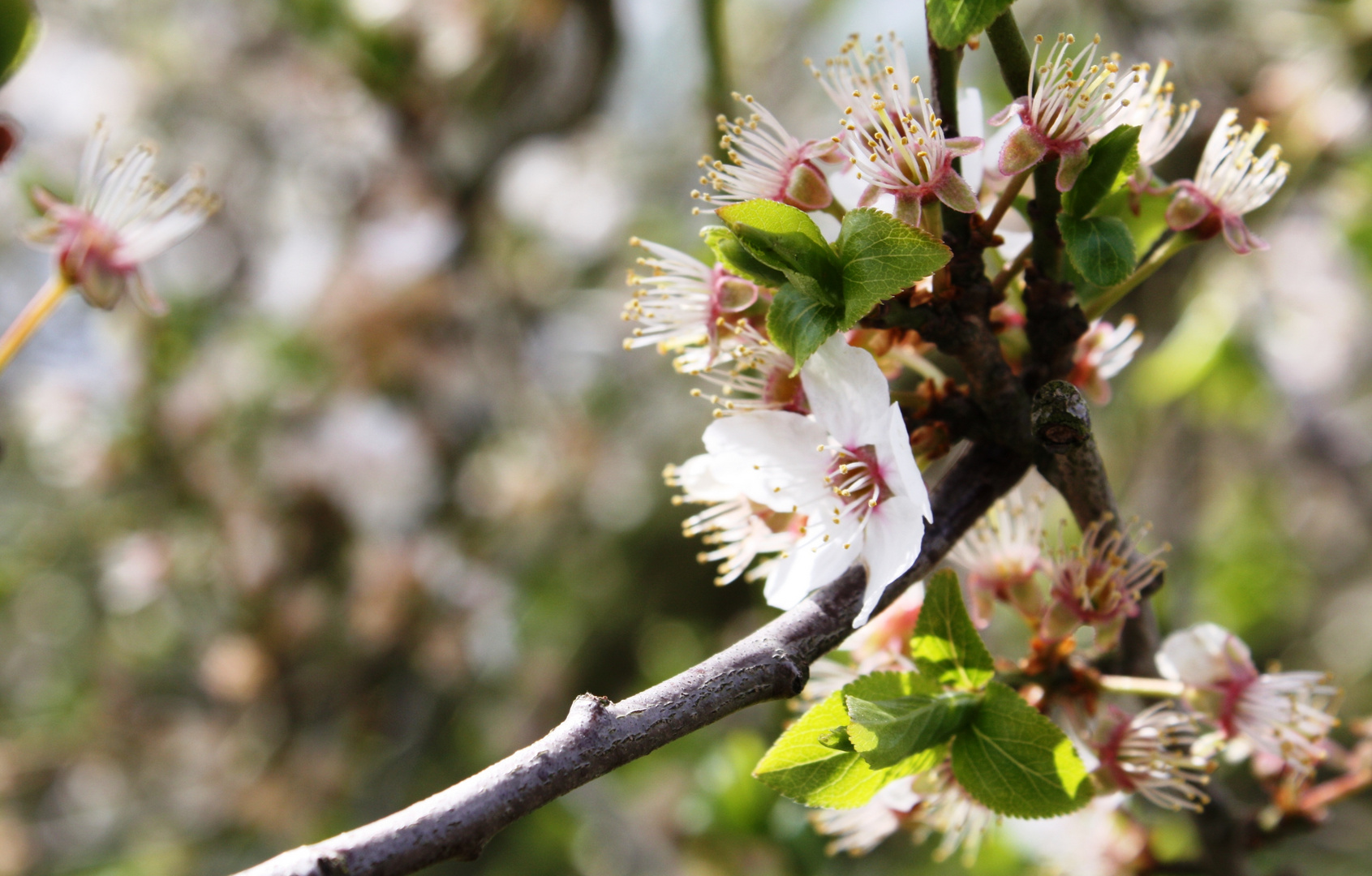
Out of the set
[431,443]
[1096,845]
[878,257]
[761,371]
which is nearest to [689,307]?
[761,371]

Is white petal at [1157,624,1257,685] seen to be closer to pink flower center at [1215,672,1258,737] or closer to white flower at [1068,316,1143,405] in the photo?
pink flower center at [1215,672,1258,737]

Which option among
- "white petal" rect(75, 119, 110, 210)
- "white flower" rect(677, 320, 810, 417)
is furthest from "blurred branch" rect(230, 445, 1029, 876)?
"white petal" rect(75, 119, 110, 210)

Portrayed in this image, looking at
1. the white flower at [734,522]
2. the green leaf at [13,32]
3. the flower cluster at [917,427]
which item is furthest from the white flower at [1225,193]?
the green leaf at [13,32]

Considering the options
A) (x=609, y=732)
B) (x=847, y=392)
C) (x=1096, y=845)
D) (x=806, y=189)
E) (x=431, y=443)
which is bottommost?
(x=1096, y=845)

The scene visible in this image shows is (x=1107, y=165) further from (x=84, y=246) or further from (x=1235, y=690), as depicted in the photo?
(x=84, y=246)

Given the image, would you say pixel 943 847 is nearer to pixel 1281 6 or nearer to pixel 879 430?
pixel 879 430

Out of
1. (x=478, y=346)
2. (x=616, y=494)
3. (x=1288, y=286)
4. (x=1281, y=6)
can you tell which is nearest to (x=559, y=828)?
(x=616, y=494)
